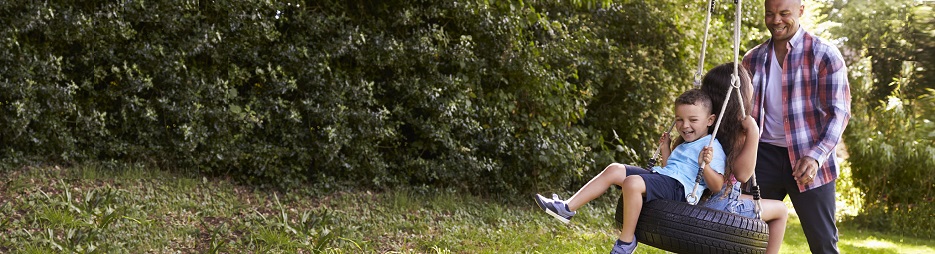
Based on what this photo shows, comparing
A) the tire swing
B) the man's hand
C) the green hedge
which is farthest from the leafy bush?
the tire swing

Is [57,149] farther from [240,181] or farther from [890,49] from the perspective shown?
[890,49]

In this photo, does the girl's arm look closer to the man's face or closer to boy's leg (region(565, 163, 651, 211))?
boy's leg (region(565, 163, 651, 211))

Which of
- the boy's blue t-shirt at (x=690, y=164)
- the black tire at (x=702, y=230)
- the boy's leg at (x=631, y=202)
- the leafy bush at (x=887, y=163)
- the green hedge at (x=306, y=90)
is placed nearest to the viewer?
the black tire at (x=702, y=230)

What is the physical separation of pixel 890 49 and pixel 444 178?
4.79 m

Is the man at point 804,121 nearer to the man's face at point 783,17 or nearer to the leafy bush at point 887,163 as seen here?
the man's face at point 783,17

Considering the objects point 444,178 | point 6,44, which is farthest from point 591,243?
point 6,44

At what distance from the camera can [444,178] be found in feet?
23.7

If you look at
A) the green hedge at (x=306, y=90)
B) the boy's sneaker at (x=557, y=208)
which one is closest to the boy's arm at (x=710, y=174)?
the boy's sneaker at (x=557, y=208)

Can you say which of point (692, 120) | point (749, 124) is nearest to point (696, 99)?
point (692, 120)

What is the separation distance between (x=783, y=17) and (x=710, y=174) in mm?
740

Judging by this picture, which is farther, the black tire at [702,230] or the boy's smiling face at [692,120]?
the boy's smiling face at [692,120]

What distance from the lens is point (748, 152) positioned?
3232 millimetres

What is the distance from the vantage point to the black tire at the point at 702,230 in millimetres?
3088

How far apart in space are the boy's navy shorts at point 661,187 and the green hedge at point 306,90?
11.7 feet
